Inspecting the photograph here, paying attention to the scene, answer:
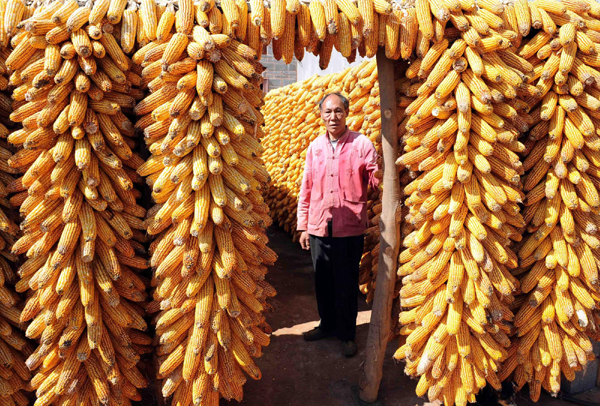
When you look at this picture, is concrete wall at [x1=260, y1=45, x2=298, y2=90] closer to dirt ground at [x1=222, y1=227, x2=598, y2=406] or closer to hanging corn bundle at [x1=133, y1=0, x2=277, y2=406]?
dirt ground at [x1=222, y1=227, x2=598, y2=406]

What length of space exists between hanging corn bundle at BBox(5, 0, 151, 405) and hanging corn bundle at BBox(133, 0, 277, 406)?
188mm

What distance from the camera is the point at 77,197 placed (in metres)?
2.79

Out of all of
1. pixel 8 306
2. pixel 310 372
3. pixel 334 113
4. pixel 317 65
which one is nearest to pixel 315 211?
pixel 334 113

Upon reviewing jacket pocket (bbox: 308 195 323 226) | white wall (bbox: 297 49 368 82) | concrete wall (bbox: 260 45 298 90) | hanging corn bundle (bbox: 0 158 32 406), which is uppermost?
hanging corn bundle (bbox: 0 158 32 406)

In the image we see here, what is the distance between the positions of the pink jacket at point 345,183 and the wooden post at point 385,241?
2.30 ft

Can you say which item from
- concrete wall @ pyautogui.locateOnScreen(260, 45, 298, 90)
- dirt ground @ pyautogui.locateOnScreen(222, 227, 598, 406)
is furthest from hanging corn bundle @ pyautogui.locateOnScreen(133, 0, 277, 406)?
concrete wall @ pyautogui.locateOnScreen(260, 45, 298, 90)

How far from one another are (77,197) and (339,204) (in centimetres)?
234

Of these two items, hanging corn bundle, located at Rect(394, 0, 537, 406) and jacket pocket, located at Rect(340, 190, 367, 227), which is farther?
jacket pocket, located at Rect(340, 190, 367, 227)

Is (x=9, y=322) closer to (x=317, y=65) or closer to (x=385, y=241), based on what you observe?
(x=385, y=241)

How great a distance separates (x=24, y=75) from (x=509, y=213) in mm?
3291

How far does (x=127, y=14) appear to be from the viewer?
274 centimetres

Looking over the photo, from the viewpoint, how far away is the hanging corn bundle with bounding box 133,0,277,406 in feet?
8.93

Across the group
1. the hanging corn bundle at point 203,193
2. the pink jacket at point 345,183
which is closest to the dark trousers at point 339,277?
the pink jacket at point 345,183

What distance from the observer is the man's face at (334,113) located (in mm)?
4172
